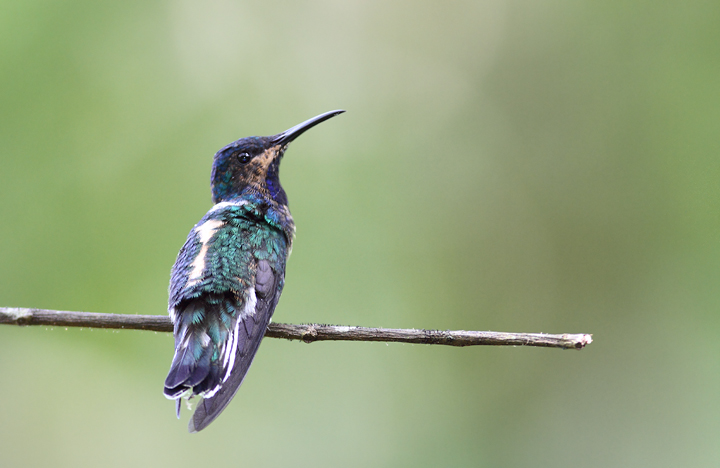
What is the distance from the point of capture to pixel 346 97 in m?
7.25

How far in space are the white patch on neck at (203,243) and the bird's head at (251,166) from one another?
54cm

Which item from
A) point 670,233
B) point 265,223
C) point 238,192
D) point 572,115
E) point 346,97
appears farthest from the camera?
point 346,97

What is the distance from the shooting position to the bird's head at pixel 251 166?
4.14 metres

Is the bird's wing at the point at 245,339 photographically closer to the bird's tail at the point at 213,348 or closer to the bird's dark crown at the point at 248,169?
the bird's tail at the point at 213,348

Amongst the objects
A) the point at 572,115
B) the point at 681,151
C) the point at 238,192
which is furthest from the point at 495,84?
the point at 238,192

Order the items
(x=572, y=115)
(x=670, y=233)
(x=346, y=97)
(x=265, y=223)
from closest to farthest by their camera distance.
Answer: (x=265, y=223)
(x=670, y=233)
(x=572, y=115)
(x=346, y=97)

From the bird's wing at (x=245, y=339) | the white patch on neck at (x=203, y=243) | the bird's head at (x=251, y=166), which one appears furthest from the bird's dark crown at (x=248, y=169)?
the bird's wing at (x=245, y=339)

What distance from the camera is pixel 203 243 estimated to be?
3395 mm

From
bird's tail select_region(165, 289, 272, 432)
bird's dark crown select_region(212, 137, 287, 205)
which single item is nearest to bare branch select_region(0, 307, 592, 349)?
bird's tail select_region(165, 289, 272, 432)

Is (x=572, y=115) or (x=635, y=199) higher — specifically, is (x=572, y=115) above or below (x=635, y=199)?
above

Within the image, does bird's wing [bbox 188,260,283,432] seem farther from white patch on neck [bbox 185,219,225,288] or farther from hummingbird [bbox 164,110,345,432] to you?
white patch on neck [bbox 185,219,225,288]

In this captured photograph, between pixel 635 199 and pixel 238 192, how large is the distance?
445cm

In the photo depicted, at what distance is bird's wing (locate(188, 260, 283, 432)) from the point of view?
248 centimetres

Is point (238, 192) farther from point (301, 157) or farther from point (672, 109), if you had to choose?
point (672, 109)
